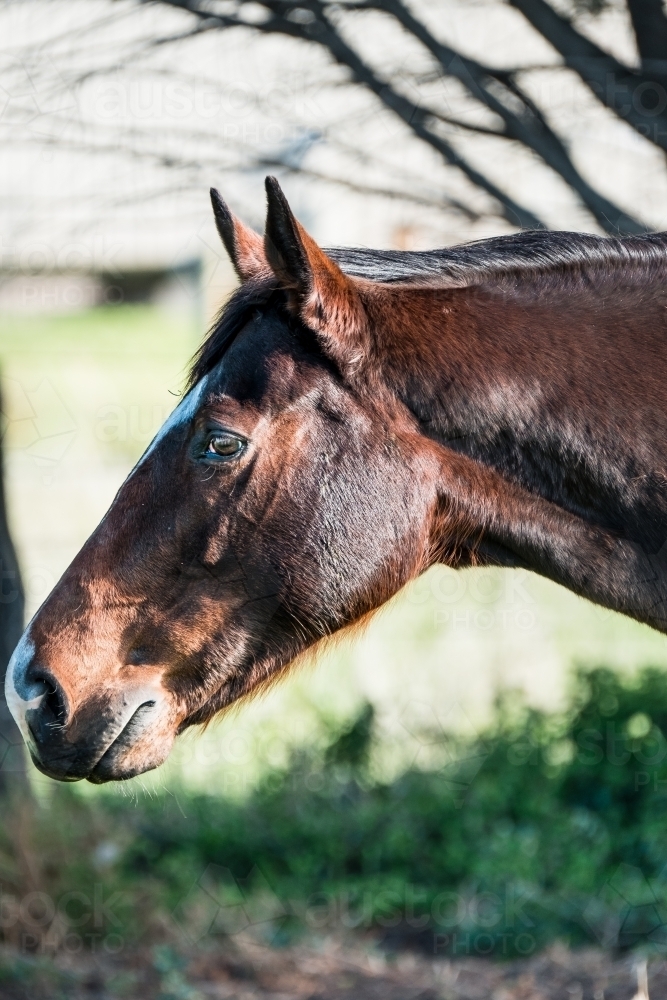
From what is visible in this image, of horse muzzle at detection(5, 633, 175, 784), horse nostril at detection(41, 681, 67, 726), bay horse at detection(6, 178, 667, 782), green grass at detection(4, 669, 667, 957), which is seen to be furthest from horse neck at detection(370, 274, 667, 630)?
green grass at detection(4, 669, 667, 957)

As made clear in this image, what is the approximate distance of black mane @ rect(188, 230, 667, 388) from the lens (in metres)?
2.27

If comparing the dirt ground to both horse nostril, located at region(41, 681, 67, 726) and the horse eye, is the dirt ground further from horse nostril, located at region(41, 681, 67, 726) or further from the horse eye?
the horse eye

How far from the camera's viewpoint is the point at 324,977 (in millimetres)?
3795

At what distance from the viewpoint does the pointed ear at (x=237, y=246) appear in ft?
7.59

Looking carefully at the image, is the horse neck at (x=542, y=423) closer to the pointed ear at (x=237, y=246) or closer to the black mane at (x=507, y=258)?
the black mane at (x=507, y=258)

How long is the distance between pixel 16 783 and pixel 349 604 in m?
2.86

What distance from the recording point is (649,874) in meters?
4.46

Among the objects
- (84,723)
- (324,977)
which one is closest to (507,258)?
(84,723)

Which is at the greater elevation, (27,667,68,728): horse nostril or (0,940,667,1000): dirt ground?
(27,667,68,728): horse nostril

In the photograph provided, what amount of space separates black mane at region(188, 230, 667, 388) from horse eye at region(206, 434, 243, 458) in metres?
0.19

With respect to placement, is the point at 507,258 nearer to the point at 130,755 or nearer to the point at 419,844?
the point at 130,755

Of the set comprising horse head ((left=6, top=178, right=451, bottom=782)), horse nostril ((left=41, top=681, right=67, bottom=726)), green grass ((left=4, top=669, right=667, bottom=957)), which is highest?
horse head ((left=6, top=178, right=451, bottom=782))

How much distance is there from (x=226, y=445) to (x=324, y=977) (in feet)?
8.39

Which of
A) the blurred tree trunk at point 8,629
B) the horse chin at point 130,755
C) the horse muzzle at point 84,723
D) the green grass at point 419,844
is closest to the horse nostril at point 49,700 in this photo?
the horse muzzle at point 84,723
